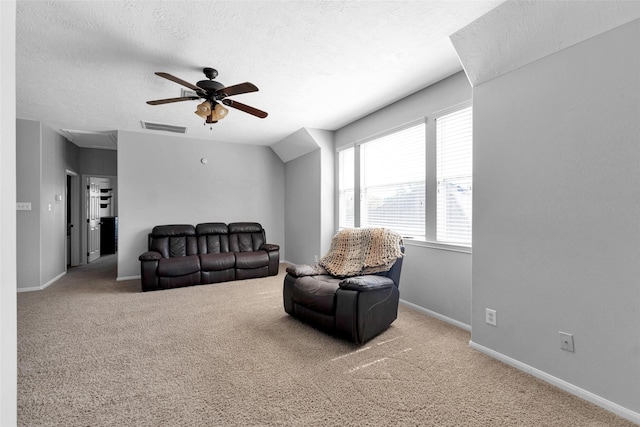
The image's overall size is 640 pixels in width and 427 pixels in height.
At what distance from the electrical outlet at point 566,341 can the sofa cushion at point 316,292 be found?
167 cm

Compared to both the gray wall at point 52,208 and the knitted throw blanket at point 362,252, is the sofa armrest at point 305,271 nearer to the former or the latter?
the knitted throw blanket at point 362,252

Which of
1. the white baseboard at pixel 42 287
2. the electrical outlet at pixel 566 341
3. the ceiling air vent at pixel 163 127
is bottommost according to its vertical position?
the white baseboard at pixel 42 287

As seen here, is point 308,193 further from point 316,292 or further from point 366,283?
point 366,283

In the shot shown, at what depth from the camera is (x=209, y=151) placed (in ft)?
19.5

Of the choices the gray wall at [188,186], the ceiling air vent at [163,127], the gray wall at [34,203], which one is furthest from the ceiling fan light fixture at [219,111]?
the gray wall at [34,203]

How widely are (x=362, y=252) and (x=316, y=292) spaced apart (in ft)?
2.57

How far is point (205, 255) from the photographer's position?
196 inches

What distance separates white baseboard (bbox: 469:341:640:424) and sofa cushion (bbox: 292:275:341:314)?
1.32 meters

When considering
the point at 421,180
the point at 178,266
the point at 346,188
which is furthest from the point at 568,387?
the point at 178,266

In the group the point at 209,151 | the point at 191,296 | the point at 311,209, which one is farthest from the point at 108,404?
the point at 209,151

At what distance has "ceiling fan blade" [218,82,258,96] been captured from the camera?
262cm

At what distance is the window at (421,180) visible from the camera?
10.0ft

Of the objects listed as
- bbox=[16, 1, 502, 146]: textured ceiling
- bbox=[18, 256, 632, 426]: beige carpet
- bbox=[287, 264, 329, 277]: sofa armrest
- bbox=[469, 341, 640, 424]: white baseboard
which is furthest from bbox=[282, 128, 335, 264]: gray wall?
bbox=[469, 341, 640, 424]: white baseboard

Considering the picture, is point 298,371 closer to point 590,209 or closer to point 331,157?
point 590,209
